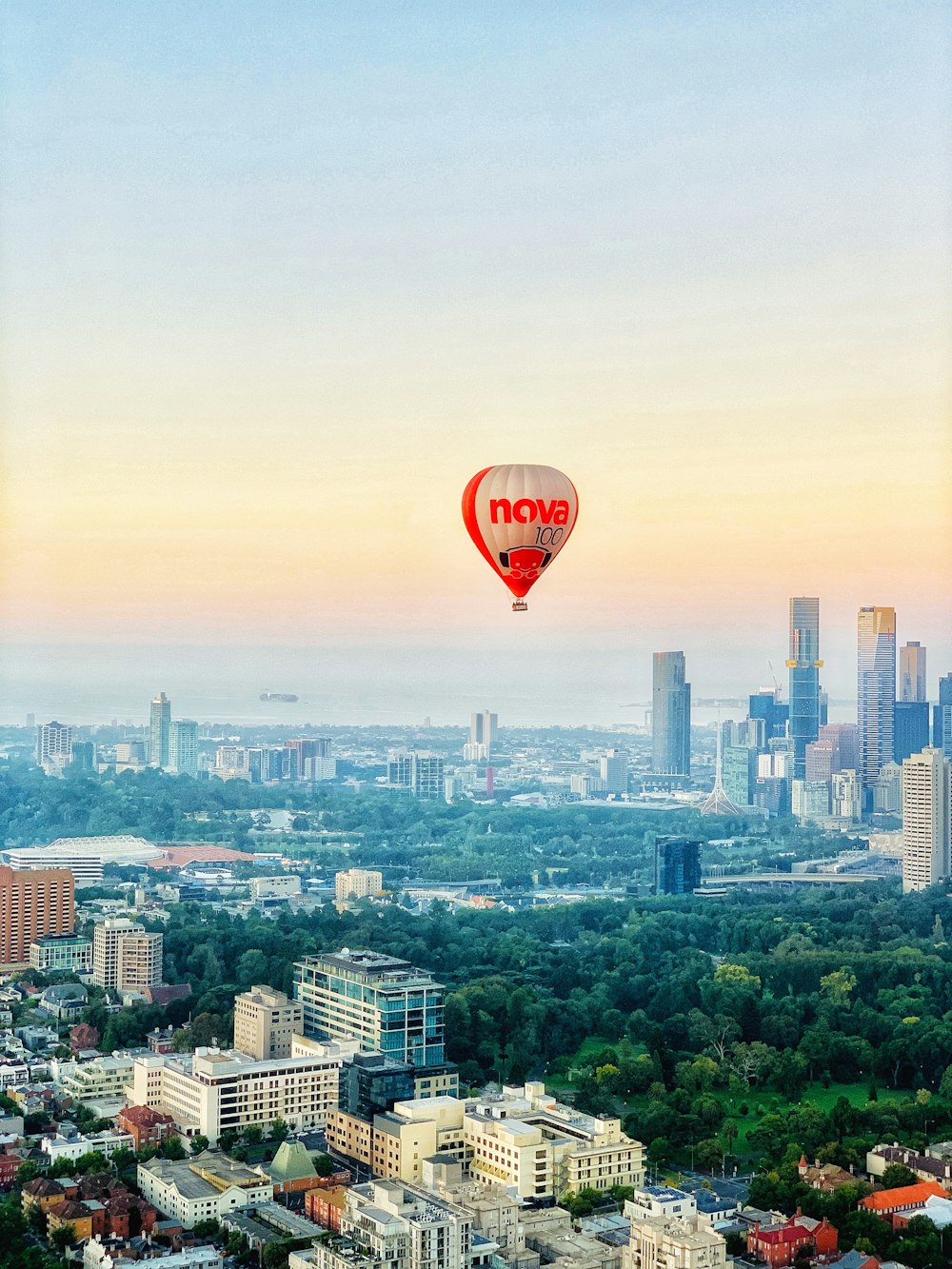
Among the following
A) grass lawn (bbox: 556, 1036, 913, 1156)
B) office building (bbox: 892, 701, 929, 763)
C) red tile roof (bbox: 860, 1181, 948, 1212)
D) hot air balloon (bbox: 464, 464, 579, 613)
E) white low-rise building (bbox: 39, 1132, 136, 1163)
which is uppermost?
hot air balloon (bbox: 464, 464, 579, 613)

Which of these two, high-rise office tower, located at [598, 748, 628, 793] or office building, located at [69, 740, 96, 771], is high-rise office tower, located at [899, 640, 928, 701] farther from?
office building, located at [69, 740, 96, 771]

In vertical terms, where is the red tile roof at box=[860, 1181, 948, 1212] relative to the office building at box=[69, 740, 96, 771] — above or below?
below

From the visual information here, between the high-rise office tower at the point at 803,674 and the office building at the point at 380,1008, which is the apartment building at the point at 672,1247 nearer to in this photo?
the office building at the point at 380,1008

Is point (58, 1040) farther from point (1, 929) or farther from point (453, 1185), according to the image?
point (453, 1185)

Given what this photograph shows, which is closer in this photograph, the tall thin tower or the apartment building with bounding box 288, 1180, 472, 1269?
the apartment building with bounding box 288, 1180, 472, 1269

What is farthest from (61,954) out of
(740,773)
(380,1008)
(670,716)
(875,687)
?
(670,716)

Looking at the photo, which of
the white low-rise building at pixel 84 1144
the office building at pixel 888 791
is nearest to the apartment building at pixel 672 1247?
the white low-rise building at pixel 84 1144

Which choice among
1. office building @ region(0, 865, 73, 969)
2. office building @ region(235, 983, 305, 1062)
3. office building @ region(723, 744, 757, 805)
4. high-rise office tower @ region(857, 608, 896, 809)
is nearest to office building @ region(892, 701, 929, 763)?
high-rise office tower @ region(857, 608, 896, 809)
